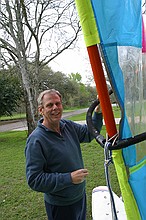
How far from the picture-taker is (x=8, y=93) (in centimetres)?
1024

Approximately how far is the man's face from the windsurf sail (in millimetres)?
838

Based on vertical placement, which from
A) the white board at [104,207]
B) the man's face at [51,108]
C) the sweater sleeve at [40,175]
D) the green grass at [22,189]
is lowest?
the green grass at [22,189]

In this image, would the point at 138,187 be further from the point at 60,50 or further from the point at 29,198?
the point at 60,50

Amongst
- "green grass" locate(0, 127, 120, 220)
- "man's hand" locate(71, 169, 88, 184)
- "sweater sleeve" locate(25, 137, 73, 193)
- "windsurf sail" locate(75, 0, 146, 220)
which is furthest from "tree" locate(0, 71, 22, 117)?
"windsurf sail" locate(75, 0, 146, 220)

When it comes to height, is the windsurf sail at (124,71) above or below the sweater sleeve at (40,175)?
above

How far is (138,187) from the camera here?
2.53 feet

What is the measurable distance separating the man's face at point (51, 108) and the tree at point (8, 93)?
881cm

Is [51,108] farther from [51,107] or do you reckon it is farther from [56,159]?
[56,159]

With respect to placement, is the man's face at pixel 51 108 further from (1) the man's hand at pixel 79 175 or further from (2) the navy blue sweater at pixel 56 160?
(1) the man's hand at pixel 79 175

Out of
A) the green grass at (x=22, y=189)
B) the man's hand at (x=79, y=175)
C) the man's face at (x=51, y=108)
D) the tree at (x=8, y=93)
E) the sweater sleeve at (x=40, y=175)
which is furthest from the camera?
the tree at (x=8, y=93)

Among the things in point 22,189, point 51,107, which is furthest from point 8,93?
point 51,107

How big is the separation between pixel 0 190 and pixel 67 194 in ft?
8.66

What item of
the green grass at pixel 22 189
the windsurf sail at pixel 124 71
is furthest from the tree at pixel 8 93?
the windsurf sail at pixel 124 71

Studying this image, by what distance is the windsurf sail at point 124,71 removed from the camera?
680 millimetres
